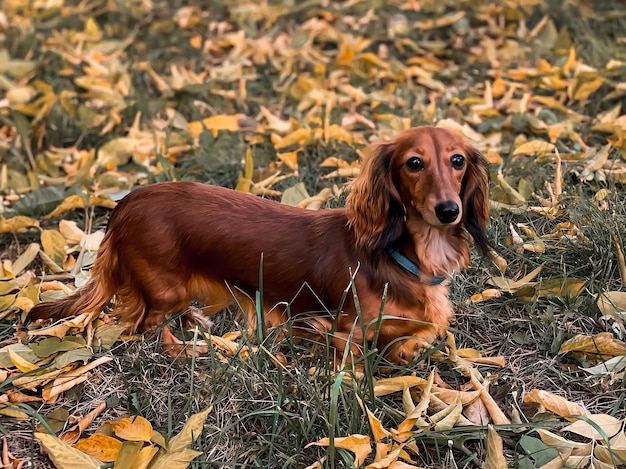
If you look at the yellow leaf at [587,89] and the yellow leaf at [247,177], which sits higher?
the yellow leaf at [587,89]

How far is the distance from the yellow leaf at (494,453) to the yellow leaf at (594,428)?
0.68ft

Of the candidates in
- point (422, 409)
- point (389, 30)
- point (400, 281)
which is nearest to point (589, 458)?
point (422, 409)

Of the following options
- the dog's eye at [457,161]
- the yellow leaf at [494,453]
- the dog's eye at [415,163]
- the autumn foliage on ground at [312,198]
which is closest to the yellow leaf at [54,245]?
the autumn foliage on ground at [312,198]

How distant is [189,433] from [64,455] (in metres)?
0.36

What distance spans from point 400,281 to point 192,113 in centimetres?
253

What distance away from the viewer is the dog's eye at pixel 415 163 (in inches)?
86.7

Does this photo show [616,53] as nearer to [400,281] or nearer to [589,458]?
[400,281]

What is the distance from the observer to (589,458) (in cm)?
197

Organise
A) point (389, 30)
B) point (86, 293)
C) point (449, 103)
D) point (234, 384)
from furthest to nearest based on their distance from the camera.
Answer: point (389, 30)
point (449, 103)
point (86, 293)
point (234, 384)

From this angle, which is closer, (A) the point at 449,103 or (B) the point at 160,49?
(A) the point at 449,103

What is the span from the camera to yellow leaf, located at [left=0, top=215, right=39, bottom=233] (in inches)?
127

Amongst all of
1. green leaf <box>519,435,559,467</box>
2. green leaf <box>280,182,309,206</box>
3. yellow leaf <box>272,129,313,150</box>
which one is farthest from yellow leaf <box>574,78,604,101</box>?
green leaf <box>519,435,559,467</box>

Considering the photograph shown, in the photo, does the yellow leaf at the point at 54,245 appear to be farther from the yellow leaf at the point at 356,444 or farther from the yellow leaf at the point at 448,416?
the yellow leaf at the point at 448,416

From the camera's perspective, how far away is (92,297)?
260cm
